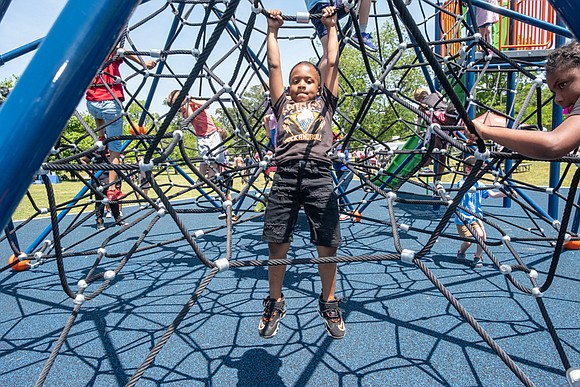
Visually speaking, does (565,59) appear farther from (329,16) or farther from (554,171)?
(554,171)

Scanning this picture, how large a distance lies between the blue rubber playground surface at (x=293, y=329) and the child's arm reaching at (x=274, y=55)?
3.02 ft

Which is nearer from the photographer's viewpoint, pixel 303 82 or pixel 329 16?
pixel 329 16

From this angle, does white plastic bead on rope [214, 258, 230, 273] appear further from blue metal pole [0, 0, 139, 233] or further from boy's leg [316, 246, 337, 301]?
blue metal pole [0, 0, 139, 233]

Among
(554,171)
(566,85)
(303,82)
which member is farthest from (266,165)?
(554,171)

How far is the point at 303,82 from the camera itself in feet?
5.02

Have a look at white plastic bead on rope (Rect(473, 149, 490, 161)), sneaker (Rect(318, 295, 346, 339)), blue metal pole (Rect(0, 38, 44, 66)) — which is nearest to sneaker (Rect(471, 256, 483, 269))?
sneaker (Rect(318, 295, 346, 339))

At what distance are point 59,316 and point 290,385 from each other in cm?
132

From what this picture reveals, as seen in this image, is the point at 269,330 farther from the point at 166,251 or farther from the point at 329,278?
the point at 166,251

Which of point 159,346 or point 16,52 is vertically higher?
point 16,52

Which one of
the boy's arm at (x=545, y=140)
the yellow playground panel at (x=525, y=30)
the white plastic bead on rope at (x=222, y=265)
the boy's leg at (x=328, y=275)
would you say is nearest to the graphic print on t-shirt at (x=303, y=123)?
the boy's leg at (x=328, y=275)

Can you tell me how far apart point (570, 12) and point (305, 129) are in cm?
103

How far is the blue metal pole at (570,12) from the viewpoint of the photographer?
45 cm

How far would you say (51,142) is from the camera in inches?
17.2

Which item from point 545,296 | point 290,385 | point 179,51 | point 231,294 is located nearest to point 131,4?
point 290,385
